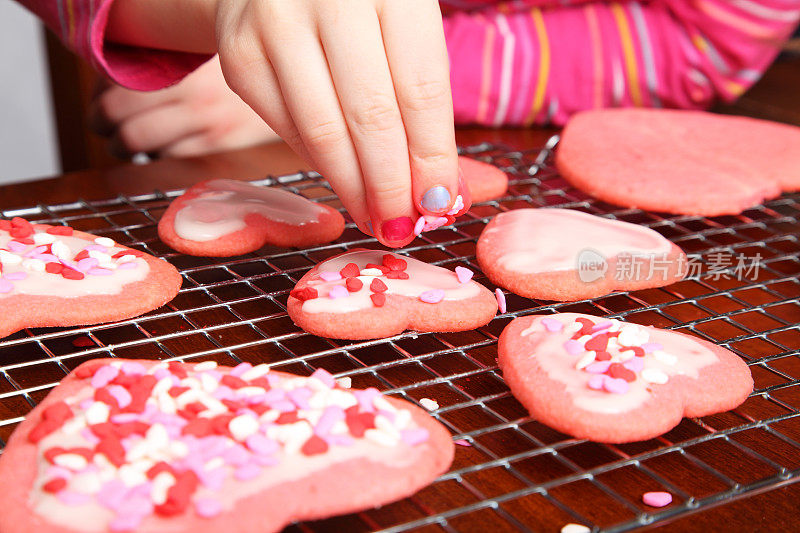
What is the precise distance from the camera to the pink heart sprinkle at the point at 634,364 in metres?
0.82

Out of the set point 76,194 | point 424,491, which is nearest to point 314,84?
point 424,491

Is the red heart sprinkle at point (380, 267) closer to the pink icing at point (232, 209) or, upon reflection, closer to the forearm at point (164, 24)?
the pink icing at point (232, 209)

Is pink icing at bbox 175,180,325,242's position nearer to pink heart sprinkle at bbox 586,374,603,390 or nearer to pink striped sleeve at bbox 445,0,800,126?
pink heart sprinkle at bbox 586,374,603,390

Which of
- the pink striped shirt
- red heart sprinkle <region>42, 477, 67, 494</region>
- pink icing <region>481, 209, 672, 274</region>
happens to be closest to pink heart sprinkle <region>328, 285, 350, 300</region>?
pink icing <region>481, 209, 672, 274</region>

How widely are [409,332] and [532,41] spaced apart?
1.00m

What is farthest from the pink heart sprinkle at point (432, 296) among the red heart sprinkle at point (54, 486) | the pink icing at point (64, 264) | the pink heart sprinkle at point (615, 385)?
the red heart sprinkle at point (54, 486)

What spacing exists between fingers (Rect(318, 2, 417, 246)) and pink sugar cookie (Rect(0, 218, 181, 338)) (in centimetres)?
26

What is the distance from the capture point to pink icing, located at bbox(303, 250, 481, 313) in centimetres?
90

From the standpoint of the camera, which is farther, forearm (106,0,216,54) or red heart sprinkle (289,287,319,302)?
forearm (106,0,216,54)

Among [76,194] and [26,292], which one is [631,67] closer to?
[76,194]

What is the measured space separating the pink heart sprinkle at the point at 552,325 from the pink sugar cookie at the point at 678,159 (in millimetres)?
432

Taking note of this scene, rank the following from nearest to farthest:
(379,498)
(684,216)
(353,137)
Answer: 1. (379,498)
2. (353,137)
3. (684,216)

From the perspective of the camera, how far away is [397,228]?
0.94 m

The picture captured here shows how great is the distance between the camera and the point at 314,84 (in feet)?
2.81
